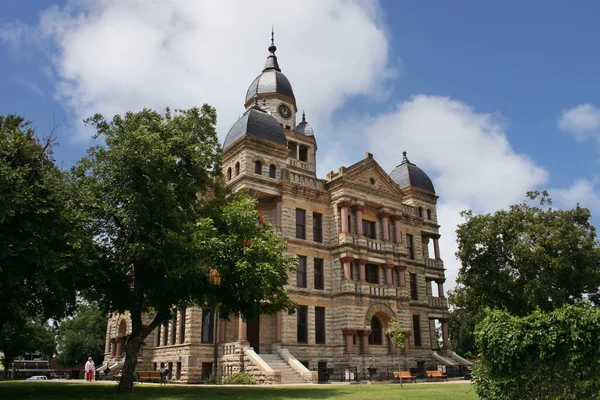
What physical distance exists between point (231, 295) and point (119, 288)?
4.78 metres

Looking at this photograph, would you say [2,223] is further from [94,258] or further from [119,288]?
[119,288]

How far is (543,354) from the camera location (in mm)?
12039

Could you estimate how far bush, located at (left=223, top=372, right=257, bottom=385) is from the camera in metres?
27.9

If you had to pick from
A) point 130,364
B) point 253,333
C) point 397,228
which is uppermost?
point 397,228

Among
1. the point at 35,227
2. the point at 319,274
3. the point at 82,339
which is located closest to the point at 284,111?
the point at 319,274

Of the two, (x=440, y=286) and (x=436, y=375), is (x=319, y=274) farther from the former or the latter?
(x=440, y=286)

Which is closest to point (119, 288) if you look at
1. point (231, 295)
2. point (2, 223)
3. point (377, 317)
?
point (231, 295)

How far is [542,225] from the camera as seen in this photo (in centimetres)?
3244

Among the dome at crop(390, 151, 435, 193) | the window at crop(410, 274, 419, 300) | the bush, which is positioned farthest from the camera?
the dome at crop(390, 151, 435, 193)

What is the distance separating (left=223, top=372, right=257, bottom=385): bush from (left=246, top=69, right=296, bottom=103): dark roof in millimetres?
26826

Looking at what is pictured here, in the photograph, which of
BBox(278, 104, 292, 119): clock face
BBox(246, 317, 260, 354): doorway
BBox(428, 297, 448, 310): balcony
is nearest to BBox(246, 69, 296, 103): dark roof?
BBox(278, 104, 292, 119): clock face

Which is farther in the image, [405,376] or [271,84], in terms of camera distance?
[271,84]

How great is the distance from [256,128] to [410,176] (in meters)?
16.9

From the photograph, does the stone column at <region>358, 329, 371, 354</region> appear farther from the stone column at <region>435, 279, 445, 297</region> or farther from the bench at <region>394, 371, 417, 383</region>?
the stone column at <region>435, 279, 445, 297</region>
